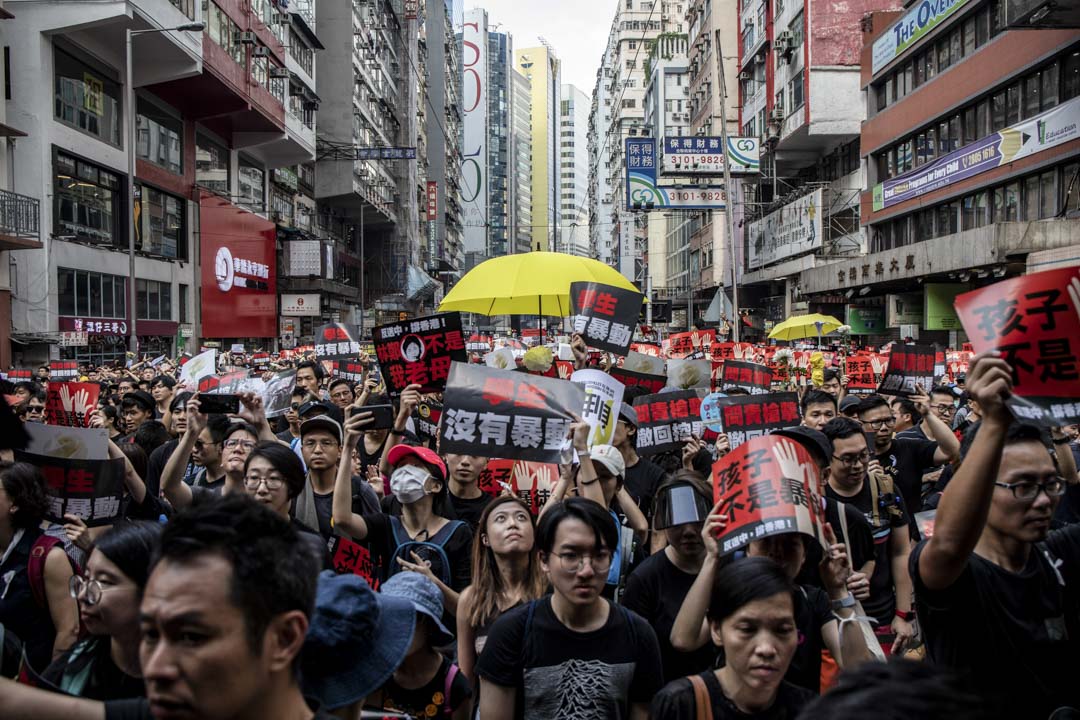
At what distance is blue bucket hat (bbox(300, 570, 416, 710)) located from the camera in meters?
2.20

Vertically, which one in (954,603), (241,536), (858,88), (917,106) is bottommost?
(954,603)

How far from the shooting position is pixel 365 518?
4.82 m

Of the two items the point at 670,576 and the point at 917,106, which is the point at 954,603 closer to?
the point at 670,576

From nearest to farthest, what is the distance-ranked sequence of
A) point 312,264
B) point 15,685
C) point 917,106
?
point 15,685
point 917,106
point 312,264

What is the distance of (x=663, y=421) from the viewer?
6797 mm

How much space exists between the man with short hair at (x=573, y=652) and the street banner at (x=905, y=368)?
5.61 m

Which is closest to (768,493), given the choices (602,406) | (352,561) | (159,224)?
(352,561)

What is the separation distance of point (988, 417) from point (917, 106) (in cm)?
2998

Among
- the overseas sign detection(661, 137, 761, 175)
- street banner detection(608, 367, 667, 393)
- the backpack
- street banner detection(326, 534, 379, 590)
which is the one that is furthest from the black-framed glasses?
→ the overseas sign detection(661, 137, 761, 175)

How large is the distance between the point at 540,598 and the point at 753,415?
3097mm

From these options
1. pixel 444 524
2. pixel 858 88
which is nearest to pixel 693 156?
pixel 858 88

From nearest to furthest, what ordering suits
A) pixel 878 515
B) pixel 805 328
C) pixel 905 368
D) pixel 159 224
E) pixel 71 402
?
pixel 878 515, pixel 71 402, pixel 905 368, pixel 805 328, pixel 159 224

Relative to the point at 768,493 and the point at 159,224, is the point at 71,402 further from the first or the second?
the point at 159,224

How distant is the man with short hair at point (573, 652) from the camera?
302 cm
